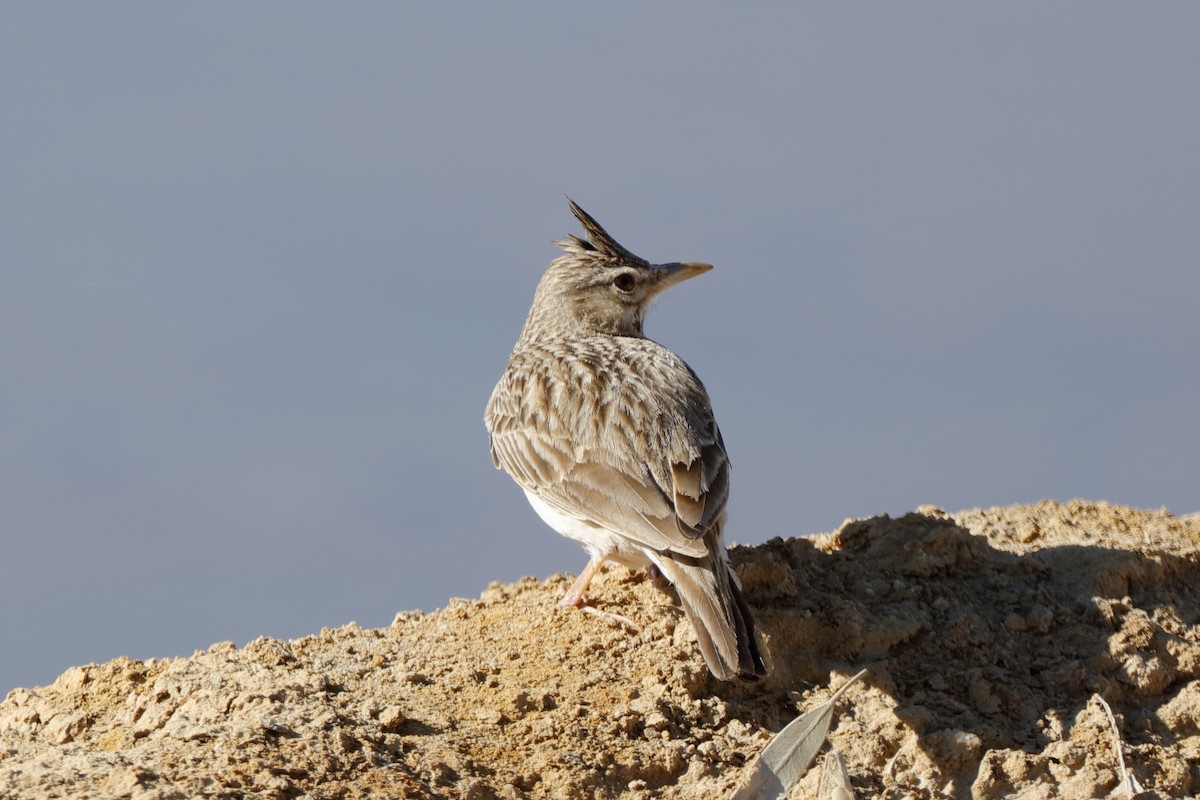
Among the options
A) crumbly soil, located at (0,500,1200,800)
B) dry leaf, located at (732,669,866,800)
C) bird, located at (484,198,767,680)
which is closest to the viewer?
dry leaf, located at (732,669,866,800)

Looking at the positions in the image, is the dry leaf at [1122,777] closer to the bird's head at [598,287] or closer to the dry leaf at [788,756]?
the dry leaf at [788,756]

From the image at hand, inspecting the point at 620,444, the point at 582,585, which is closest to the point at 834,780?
the point at 582,585

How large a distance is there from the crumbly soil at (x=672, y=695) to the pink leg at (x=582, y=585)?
0.14 m

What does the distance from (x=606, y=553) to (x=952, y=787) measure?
2.31m

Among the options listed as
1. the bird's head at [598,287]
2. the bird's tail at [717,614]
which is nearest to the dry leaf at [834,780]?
the bird's tail at [717,614]

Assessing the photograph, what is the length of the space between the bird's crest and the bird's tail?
3584 millimetres

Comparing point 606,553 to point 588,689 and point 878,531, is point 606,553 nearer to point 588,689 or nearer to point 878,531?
point 588,689

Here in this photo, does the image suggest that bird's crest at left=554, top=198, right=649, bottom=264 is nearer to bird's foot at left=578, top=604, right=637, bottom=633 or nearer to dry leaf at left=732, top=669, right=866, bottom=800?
bird's foot at left=578, top=604, right=637, bottom=633

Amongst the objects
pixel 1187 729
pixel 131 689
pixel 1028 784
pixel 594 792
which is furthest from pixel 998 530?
pixel 131 689

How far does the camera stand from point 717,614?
7156mm

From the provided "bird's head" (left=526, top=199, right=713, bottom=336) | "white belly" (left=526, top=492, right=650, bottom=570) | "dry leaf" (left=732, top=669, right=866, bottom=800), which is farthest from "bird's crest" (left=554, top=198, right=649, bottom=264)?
"dry leaf" (left=732, top=669, right=866, bottom=800)

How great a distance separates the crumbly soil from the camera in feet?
21.9

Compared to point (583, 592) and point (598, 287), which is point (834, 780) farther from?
point (598, 287)

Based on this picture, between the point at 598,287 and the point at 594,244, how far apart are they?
0.34 m
